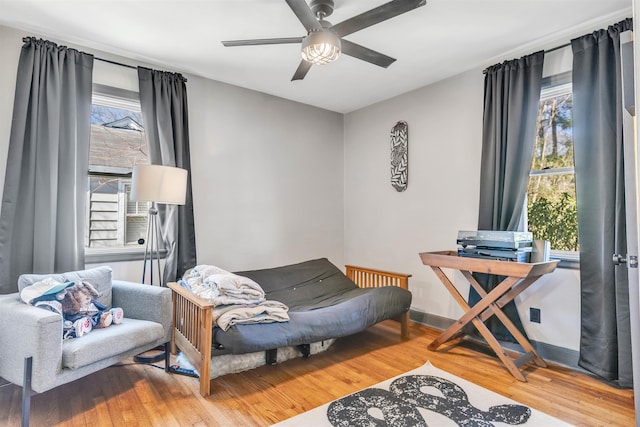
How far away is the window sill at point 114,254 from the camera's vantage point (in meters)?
2.82

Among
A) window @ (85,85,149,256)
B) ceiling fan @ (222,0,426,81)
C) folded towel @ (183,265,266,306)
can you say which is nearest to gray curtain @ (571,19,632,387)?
ceiling fan @ (222,0,426,81)

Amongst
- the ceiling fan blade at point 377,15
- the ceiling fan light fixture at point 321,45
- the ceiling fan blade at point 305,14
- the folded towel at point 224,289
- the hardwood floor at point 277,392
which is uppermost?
the ceiling fan blade at point 377,15

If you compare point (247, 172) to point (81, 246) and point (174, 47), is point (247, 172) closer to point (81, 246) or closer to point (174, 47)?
point (174, 47)

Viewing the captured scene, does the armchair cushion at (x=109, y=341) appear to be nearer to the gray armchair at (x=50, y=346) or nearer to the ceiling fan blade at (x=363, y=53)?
the gray armchair at (x=50, y=346)

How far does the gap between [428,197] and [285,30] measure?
2065 millimetres

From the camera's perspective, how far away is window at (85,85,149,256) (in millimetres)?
2916

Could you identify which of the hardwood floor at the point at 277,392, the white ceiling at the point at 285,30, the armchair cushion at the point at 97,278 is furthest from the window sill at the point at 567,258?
the armchair cushion at the point at 97,278

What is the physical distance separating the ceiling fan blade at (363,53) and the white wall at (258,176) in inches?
68.7

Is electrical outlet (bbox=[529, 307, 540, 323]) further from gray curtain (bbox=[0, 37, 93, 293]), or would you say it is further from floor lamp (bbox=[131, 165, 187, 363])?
gray curtain (bbox=[0, 37, 93, 293])

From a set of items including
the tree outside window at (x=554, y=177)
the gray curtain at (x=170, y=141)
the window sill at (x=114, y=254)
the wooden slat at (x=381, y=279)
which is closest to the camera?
the tree outside window at (x=554, y=177)

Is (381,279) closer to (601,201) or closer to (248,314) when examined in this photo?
(248,314)

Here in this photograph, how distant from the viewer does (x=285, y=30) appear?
2.55 meters

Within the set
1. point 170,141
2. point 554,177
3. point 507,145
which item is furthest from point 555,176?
point 170,141

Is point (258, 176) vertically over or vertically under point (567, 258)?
over
